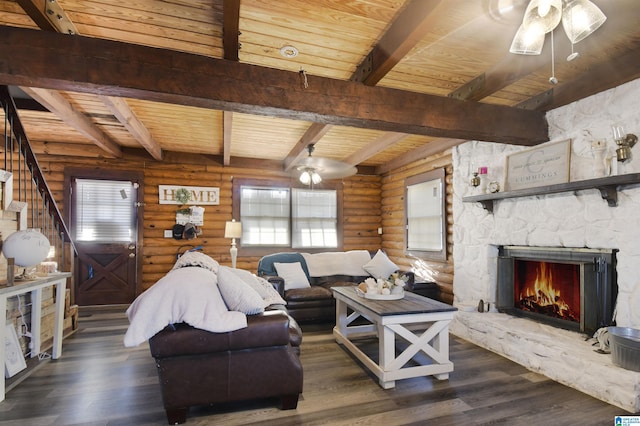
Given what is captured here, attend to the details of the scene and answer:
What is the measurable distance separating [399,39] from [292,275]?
3.40 metres

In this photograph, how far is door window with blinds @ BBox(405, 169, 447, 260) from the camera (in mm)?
5195

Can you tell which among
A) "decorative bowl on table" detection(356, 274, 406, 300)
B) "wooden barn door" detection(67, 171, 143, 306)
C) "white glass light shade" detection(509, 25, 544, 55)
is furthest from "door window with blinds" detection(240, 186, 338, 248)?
"white glass light shade" detection(509, 25, 544, 55)

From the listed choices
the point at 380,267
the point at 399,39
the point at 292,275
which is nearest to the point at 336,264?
the point at 380,267

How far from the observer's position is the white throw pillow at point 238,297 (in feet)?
8.02

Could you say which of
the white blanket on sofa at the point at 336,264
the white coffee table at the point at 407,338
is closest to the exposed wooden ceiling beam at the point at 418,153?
the white blanket on sofa at the point at 336,264

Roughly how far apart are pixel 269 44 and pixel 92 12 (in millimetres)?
1162

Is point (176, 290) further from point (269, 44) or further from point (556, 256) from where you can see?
point (556, 256)

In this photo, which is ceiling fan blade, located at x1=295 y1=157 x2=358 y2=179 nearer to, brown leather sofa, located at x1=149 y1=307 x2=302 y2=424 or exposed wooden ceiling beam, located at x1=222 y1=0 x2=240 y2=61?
exposed wooden ceiling beam, located at x1=222 y1=0 x2=240 y2=61

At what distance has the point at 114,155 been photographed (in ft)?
17.7

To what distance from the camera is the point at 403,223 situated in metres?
6.18

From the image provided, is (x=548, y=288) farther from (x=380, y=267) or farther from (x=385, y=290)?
(x=380, y=267)

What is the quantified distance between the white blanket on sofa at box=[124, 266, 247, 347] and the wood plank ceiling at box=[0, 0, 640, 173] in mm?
1352

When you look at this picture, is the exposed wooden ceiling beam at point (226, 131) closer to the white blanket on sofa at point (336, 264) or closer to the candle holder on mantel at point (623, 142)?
the white blanket on sofa at point (336, 264)

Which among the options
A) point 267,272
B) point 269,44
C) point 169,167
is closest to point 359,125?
point 269,44
